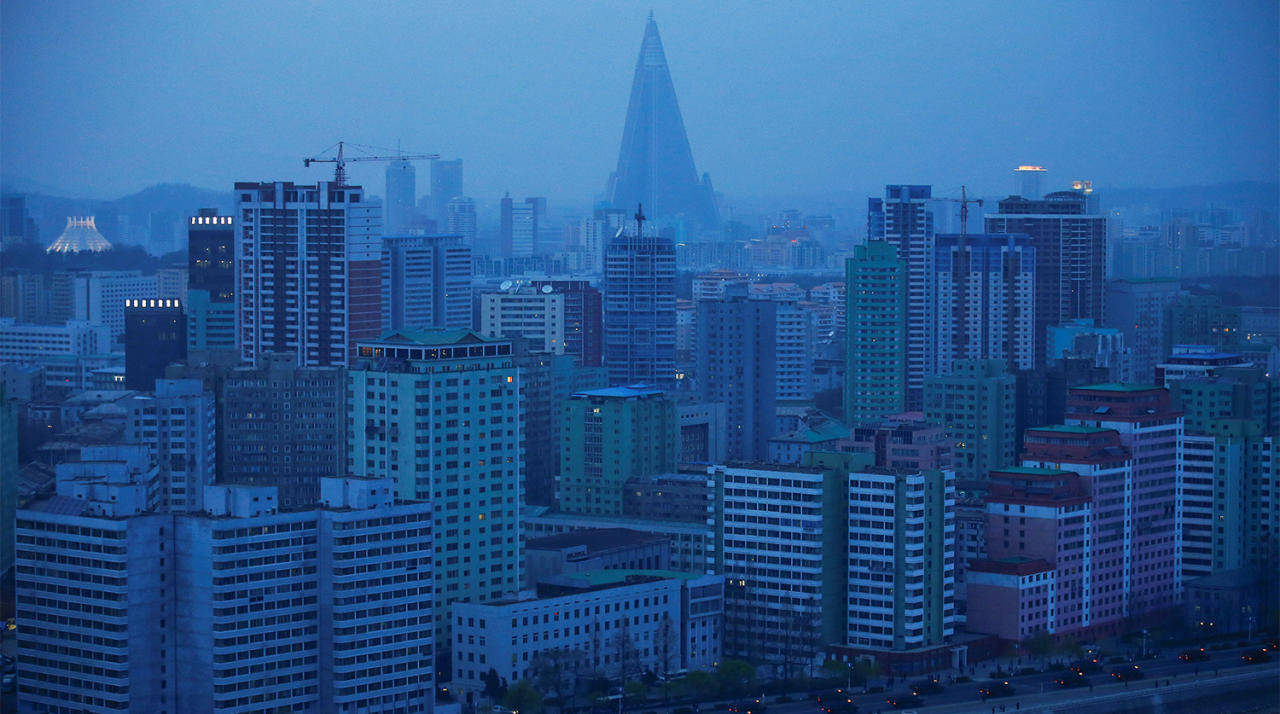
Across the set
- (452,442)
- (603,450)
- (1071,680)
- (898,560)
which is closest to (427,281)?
(603,450)

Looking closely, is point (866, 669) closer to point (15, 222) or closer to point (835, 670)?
point (835, 670)

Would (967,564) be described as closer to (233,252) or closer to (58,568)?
(58,568)

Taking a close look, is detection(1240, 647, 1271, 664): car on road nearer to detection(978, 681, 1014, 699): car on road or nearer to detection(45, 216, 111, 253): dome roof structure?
detection(978, 681, 1014, 699): car on road

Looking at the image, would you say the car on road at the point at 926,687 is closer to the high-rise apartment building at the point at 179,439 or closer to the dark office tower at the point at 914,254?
the high-rise apartment building at the point at 179,439

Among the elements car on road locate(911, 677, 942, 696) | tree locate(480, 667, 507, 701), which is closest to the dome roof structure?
tree locate(480, 667, 507, 701)

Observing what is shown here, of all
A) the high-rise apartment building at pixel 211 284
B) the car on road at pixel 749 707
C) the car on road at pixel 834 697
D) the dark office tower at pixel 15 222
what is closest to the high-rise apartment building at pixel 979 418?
the high-rise apartment building at pixel 211 284
